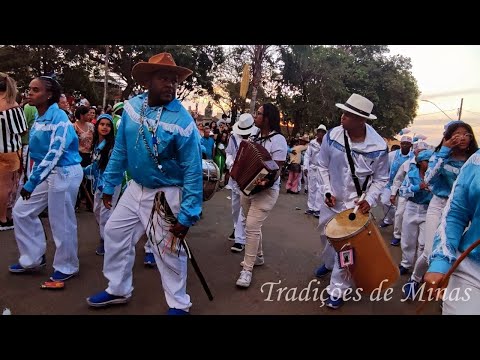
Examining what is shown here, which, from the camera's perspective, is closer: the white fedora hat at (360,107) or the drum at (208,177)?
the white fedora hat at (360,107)

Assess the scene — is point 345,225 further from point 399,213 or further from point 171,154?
point 399,213

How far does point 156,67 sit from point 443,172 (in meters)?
3.05

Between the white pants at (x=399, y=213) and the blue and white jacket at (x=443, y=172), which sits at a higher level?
the blue and white jacket at (x=443, y=172)

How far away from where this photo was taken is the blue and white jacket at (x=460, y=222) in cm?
213

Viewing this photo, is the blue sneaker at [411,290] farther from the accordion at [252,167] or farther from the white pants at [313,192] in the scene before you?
the white pants at [313,192]

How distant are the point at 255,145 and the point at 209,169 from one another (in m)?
0.79

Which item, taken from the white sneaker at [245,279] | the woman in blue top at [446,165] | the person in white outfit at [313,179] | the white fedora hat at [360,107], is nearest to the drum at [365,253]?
the woman in blue top at [446,165]

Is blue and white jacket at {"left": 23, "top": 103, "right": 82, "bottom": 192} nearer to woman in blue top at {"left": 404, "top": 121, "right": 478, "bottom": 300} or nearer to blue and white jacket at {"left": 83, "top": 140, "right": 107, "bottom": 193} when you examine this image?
blue and white jacket at {"left": 83, "top": 140, "right": 107, "bottom": 193}

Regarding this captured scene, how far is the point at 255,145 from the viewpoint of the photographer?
461 centimetres

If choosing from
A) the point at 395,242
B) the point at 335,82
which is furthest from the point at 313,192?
the point at 335,82

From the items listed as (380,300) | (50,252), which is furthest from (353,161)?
(50,252)

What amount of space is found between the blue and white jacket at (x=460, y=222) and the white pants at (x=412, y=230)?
3160mm

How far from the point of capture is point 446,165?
416cm

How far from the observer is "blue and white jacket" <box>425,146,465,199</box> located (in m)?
4.14
